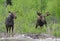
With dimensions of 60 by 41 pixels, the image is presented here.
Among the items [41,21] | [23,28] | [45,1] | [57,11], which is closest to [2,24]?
[23,28]

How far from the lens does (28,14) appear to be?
2714cm

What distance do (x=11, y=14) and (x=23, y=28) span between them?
7744mm

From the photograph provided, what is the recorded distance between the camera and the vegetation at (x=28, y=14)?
74.2ft

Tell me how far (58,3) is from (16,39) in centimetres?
2335

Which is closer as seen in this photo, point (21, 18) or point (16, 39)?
point (16, 39)

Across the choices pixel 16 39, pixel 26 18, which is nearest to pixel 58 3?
pixel 26 18

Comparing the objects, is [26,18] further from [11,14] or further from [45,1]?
[45,1]

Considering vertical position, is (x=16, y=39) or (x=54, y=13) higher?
(x=16, y=39)

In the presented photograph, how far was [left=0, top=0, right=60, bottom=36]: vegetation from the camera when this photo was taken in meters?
22.6

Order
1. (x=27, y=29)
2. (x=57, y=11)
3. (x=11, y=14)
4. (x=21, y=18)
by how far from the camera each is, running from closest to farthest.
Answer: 1. (x=11, y=14)
2. (x=27, y=29)
3. (x=21, y=18)
4. (x=57, y=11)

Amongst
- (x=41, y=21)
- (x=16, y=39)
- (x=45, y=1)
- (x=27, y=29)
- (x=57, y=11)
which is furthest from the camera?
(x=45, y=1)

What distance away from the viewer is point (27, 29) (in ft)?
72.3

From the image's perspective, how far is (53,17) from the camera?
34.6 meters

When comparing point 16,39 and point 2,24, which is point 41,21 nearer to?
point 16,39
